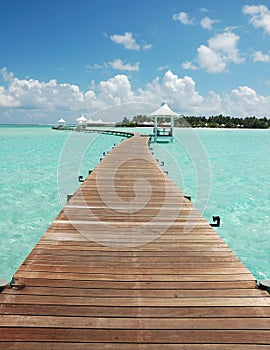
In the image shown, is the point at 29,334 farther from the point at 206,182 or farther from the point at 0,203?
the point at 206,182

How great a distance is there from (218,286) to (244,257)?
10.6 feet

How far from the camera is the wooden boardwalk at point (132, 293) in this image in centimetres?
172

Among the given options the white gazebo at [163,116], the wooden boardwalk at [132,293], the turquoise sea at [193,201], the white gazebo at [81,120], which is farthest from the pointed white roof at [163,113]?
the white gazebo at [81,120]

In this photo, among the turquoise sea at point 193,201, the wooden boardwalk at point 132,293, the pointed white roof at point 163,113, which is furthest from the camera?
the pointed white roof at point 163,113

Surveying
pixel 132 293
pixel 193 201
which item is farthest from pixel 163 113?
pixel 132 293

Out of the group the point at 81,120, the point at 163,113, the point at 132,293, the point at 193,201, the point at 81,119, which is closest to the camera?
the point at 132,293

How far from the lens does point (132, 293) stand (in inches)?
84.7

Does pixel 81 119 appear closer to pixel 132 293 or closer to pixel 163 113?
pixel 163 113

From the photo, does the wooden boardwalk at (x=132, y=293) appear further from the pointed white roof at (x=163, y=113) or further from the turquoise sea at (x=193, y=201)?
the pointed white roof at (x=163, y=113)

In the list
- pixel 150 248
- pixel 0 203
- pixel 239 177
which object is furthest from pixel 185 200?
pixel 239 177

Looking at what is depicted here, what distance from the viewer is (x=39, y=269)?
8.12ft

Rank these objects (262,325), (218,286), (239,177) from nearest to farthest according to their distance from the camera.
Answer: (262,325), (218,286), (239,177)

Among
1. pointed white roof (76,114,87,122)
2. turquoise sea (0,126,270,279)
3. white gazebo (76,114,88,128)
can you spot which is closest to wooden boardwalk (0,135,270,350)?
turquoise sea (0,126,270,279)

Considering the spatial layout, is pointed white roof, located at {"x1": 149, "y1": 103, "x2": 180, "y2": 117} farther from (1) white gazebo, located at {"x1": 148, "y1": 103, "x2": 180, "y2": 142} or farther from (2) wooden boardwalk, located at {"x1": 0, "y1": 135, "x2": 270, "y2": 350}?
(2) wooden boardwalk, located at {"x1": 0, "y1": 135, "x2": 270, "y2": 350}
